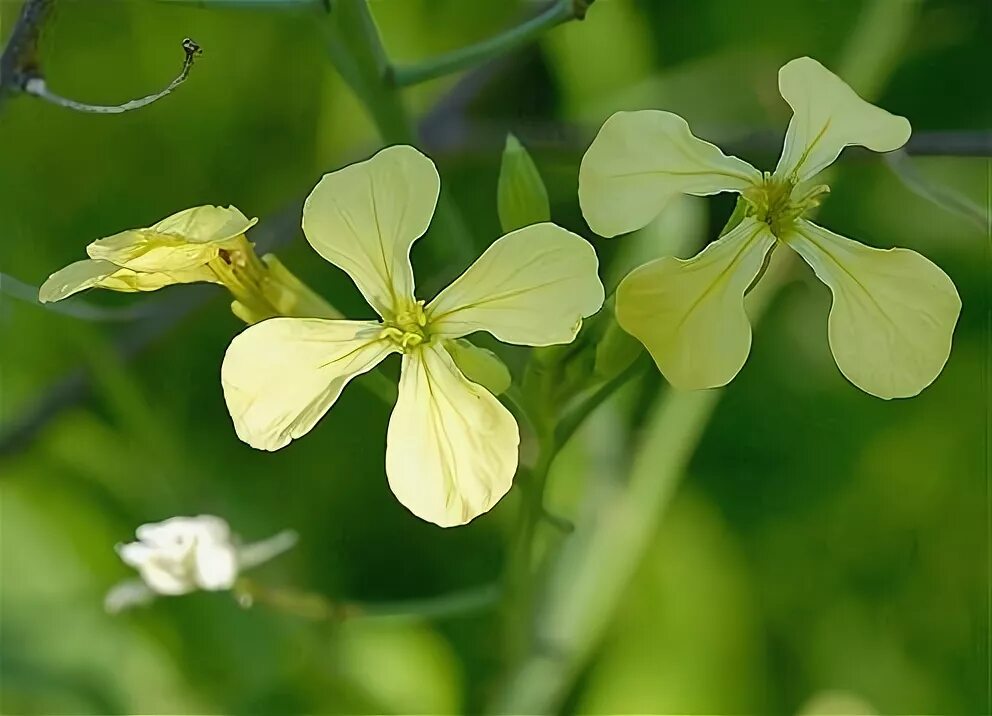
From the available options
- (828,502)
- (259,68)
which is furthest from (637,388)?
(259,68)

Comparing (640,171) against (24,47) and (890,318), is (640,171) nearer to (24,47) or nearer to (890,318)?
(890,318)

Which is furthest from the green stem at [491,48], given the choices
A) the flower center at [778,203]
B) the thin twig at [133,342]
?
the thin twig at [133,342]

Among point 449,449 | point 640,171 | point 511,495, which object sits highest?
point 511,495

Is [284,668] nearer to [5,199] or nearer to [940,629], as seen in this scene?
[5,199]

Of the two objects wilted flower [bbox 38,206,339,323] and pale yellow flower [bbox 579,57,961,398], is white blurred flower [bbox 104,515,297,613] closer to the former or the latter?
wilted flower [bbox 38,206,339,323]

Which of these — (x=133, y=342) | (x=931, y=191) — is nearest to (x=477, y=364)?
(x=931, y=191)

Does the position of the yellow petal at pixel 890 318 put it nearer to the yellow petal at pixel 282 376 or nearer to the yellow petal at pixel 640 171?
the yellow petal at pixel 640 171
